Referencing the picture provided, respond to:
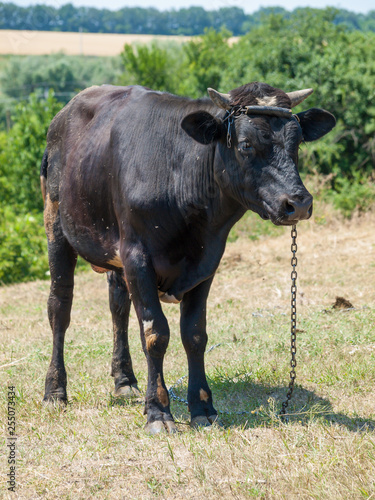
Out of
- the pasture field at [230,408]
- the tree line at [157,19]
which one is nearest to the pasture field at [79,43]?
the tree line at [157,19]

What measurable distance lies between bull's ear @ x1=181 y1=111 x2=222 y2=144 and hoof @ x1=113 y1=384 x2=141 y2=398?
8.05 ft

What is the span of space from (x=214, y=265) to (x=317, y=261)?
652cm

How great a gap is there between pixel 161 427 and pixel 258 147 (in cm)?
213

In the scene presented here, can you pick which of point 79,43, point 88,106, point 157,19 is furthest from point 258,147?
Result: point 79,43

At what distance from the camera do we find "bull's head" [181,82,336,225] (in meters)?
4.21

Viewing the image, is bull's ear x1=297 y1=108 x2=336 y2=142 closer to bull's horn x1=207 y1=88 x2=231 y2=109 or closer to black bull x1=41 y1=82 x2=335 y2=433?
black bull x1=41 y1=82 x2=335 y2=433

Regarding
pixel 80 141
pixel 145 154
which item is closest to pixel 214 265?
pixel 145 154

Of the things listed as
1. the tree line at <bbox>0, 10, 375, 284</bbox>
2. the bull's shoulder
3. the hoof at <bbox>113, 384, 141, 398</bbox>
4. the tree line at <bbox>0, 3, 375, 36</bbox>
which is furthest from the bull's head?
the tree line at <bbox>0, 3, 375, 36</bbox>

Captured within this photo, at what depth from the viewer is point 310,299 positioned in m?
8.68

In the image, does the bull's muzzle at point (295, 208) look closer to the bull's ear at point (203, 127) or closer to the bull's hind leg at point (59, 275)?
the bull's ear at point (203, 127)

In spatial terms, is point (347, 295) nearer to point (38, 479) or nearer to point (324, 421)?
point (324, 421)

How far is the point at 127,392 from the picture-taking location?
5777mm

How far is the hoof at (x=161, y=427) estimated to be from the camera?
4.64 metres

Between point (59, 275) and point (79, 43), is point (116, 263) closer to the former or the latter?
point (59, 275)
